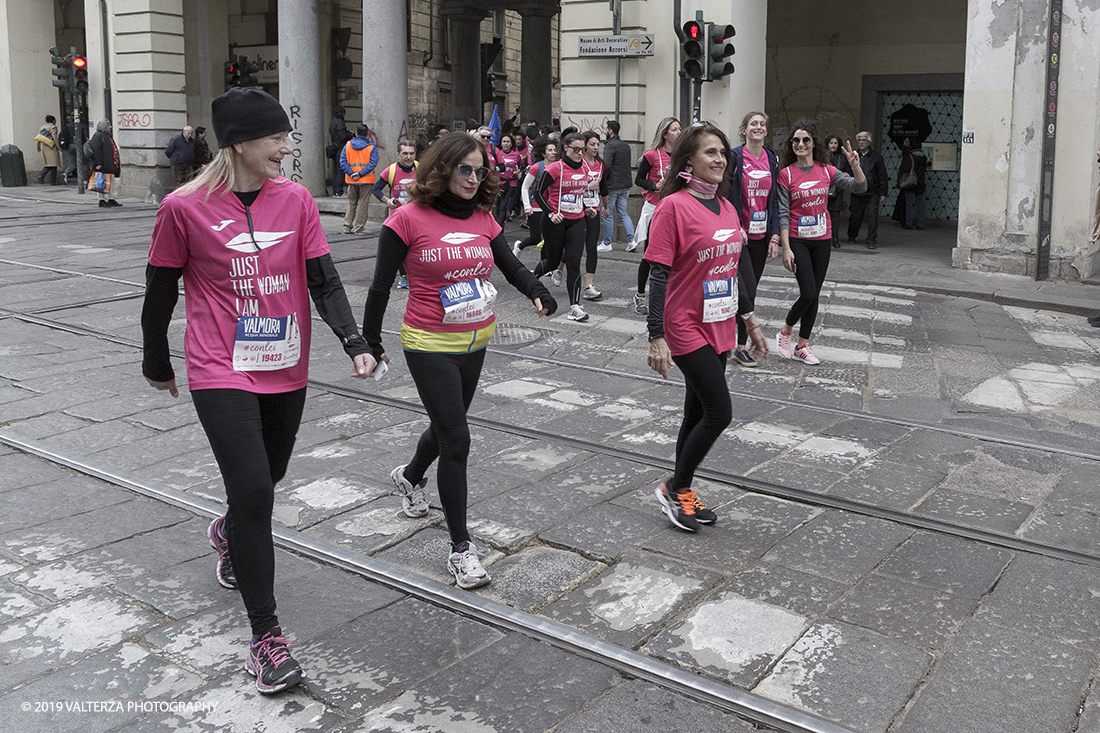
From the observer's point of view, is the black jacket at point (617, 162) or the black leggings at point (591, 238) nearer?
the black leggings at point (591, 238)

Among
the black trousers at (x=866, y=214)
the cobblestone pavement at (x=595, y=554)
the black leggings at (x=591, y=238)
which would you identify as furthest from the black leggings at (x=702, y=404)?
the black trousers at (x=866, y=214)

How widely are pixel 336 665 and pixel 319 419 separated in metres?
3.21

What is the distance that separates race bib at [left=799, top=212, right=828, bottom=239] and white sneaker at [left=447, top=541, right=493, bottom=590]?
15.5ft

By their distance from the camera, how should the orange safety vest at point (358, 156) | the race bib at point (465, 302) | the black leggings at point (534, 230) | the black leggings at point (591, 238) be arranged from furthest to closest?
the orange safety vest at point (358, 156) < the black leggings at point (534, 230) < the black leggings at point (591, 238) < the race bib at point (465, 302)

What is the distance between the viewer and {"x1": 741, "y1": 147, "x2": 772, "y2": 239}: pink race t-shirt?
805 centimetres

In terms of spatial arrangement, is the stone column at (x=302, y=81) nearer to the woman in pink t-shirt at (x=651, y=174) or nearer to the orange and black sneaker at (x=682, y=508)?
the woman in pink t-shirt at (x=651, y=174)

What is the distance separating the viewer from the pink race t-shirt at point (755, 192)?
8.05 m

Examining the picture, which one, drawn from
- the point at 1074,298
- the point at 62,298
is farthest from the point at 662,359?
the point at 1074,298

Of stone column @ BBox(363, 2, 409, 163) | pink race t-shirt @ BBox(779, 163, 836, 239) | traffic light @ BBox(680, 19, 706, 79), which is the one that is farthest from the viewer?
stone column @ BBox(363, 2, 409, 163)

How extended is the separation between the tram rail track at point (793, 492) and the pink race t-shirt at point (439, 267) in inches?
71.1

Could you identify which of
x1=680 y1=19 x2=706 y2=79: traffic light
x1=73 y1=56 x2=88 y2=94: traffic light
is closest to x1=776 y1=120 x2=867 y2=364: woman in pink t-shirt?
x1=680 y1=19 x2=706 y2=79: traffic light

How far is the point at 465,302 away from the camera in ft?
14.4

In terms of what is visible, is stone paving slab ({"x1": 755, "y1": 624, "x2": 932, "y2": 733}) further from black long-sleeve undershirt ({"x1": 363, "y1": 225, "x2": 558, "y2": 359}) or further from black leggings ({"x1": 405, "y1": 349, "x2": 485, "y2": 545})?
black long-sleeve undershirt ({"x1": 363, "y1": 225, "x2": 558, "y2": 359})

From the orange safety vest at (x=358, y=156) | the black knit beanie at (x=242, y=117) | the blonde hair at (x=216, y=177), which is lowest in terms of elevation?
the blonde hair at (x=216, y=177)
